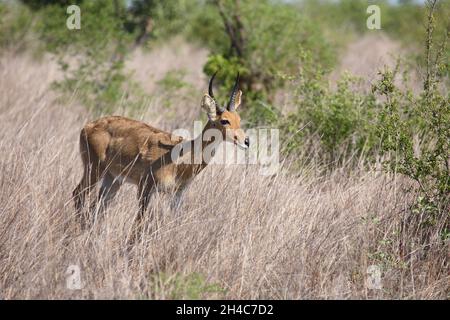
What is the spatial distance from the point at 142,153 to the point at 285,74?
278 centimetres

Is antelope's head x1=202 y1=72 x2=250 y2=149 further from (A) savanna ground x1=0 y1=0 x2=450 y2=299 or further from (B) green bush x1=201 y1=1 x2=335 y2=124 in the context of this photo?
(B) green bush x1=201 y1=1 x2=335 y2=124

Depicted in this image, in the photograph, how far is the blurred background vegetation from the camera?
7145 mm

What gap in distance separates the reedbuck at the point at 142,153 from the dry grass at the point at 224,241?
208 mm

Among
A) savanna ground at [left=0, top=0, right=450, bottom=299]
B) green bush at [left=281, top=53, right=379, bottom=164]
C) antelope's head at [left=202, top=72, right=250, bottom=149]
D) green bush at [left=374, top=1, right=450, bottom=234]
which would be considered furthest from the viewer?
green bush at [left=281, top=53, right=379, bottom=164]

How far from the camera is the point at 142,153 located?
7922mm

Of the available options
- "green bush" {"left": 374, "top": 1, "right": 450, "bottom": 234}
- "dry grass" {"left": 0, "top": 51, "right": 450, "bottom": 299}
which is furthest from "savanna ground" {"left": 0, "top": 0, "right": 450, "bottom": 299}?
"green bush" {"left": 374, "top": 1, "right": 450, "bottom": 234}

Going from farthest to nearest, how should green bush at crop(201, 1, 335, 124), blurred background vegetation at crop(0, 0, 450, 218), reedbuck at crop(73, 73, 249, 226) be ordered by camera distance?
green bush at crop(201, 1, 335, 124) < reedbuck at crop(73, 73, 249, 226) < blurred background vegetation at crop(0, 0, 450, 218)

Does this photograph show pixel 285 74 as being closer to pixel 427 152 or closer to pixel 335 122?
pixel 335 122

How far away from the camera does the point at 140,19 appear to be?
15.6 meters

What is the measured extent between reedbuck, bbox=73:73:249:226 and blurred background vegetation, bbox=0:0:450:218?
4.61ft

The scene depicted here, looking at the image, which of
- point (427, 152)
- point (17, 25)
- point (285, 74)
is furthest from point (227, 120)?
point (17, 25)

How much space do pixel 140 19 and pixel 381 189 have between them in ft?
31.1

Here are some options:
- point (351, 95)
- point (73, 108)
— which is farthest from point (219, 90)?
point (351, 95)

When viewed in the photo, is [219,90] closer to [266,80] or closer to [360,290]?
[266,80]
